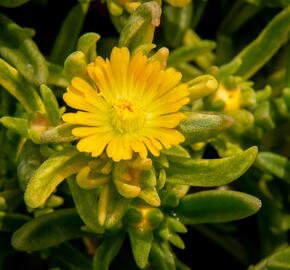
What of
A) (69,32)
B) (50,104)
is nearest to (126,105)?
(50,104)

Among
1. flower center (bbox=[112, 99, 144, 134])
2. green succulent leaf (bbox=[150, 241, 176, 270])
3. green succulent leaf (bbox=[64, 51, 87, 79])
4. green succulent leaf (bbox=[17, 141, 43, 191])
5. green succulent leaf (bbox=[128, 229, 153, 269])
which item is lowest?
green succulent leaf (bbox=[150, 241, 176, 270])

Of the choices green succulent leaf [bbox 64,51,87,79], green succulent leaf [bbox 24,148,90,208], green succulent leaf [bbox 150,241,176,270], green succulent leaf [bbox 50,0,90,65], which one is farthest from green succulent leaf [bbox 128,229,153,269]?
green succulent leaf [bbox 50,0,90,65]

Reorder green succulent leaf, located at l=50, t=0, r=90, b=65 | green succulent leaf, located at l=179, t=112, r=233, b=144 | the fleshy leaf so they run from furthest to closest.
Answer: the fleshy leaf, green succulent leaf, located at l=50, t=0, r=90, b=65, green succulent leaf, located at l=179, t=112, r=233, b=144

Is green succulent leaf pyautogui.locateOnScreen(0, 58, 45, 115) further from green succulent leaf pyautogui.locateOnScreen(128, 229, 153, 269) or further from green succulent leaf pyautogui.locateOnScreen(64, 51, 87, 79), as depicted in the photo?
green succulent leaf pyautogui.locateOnScreen(128, 229, 153, 269)

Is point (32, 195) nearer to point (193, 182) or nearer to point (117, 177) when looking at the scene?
point (117, 177)

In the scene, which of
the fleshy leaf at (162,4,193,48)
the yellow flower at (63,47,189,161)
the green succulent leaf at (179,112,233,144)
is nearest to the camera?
the yellow flower at (63,47,189,161)

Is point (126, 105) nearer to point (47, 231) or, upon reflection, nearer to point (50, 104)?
point (50, 104)
